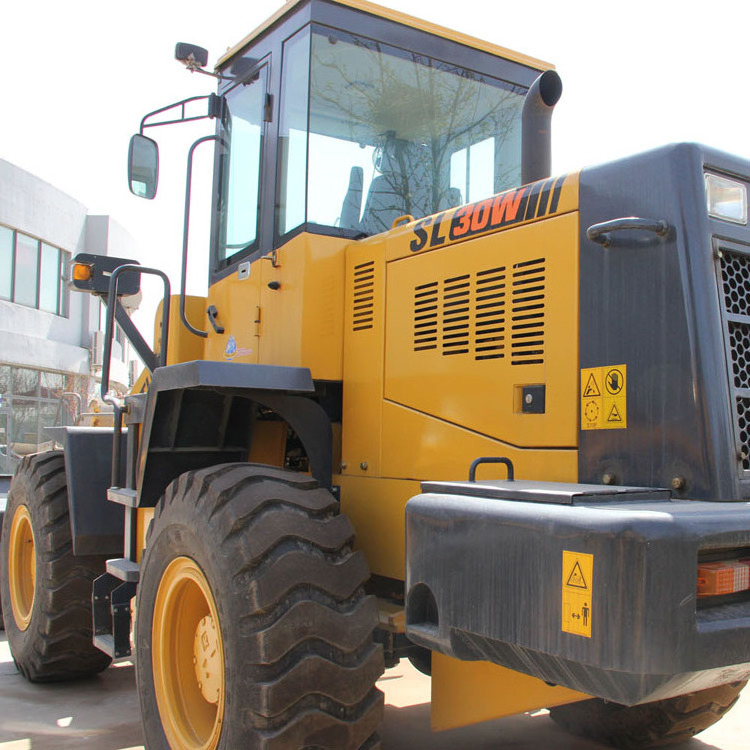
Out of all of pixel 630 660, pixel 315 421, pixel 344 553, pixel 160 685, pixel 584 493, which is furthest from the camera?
pixel 315 421

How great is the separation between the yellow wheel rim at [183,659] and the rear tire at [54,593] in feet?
5.95

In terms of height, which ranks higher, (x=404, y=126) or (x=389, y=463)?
(x=404, y=126)

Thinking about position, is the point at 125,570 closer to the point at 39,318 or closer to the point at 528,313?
the point at 528,313

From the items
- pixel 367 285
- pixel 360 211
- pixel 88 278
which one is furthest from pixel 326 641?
pixel 88 278

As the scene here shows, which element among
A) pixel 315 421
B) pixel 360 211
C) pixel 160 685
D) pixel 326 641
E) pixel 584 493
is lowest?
pixel 160 685

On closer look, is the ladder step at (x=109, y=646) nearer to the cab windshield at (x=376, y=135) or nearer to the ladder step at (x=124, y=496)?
the ladder step at (x=124, y=496)

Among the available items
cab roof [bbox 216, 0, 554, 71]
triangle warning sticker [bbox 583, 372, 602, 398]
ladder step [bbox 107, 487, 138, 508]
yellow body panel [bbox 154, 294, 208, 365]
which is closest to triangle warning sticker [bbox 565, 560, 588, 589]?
triangle warning sticker [bbox 583, 372, 602, 398]

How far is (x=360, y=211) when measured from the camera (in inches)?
163

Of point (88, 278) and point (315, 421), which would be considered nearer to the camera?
point (315, 421)

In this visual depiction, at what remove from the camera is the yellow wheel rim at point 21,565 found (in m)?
5.90

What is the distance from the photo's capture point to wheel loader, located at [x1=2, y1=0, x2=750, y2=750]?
2.41m

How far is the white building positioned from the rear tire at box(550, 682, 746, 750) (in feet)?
54.9

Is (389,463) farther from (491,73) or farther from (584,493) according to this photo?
(491,73)

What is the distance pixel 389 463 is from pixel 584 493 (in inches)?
56.7
